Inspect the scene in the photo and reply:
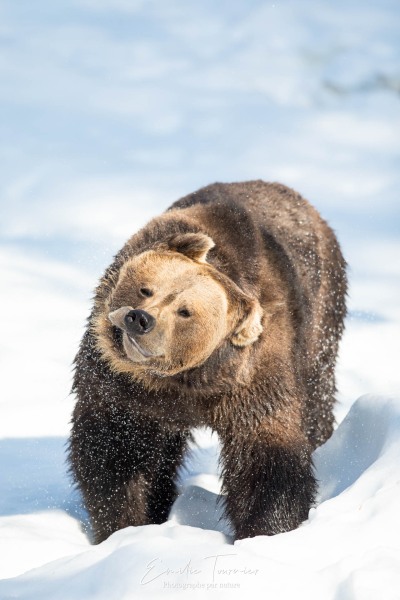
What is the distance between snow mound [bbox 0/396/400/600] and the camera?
4.29 m

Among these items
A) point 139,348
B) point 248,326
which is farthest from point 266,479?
point 139,348

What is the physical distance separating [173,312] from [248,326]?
0.72 m

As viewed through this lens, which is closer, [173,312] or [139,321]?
[139,321]

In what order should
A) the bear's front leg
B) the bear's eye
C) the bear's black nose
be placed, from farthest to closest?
1. the bear's front leg
2. the bear's eye
3. the bear's black nose

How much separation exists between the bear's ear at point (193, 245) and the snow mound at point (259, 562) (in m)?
1.72

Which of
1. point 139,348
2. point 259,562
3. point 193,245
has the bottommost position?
point 259,562

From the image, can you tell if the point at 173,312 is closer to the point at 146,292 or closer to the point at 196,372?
the point at 146,292

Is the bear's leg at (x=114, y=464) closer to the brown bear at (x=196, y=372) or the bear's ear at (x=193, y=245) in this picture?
the brown bear at (x=196, y=372)

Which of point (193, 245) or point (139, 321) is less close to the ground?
point (193, 245)

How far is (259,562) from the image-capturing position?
4.50 metres

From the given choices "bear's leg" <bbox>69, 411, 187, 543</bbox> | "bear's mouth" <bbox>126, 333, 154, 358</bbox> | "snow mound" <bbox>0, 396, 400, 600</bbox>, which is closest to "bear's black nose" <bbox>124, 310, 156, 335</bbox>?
"bear's mouth" <bbox>126, 333, 154, 358</bbox>

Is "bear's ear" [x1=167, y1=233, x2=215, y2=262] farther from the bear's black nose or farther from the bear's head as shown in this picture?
the bear's black nose

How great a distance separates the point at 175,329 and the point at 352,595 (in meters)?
2.02

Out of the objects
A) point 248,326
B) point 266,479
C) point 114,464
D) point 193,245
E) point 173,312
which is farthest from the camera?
point 114,464
